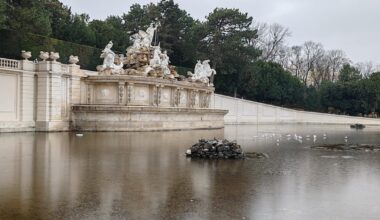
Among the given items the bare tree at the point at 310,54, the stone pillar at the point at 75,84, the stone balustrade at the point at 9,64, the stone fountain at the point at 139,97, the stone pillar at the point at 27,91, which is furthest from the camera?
the bare tree at the point at 310,54

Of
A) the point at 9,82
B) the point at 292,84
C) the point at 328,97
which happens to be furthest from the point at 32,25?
the point at 328,97

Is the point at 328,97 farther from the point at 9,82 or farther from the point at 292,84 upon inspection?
the point at 9,82

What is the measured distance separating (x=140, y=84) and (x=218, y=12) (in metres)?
31.0

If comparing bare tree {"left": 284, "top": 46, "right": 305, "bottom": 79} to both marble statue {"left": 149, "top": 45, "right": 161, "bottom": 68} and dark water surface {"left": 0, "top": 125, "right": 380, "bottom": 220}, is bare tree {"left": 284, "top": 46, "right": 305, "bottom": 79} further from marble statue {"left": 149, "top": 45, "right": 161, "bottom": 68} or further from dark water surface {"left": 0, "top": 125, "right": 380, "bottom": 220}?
dark water surface {"left": 0, "top": 125, "right": 380, "bottom": 220}

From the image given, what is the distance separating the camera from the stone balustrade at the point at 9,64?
2801cm

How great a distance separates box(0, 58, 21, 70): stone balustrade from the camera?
2801 cm

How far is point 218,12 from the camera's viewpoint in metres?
60.6

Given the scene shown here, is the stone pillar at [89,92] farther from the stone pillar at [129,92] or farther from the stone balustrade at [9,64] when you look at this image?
the stone balustrade at [9,64]

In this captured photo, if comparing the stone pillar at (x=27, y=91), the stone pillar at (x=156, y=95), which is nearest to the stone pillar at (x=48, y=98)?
the stone pillar at (x=27, y=91)

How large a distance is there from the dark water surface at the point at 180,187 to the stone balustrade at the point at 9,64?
13.8 meters

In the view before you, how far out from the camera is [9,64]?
2856 centimetres

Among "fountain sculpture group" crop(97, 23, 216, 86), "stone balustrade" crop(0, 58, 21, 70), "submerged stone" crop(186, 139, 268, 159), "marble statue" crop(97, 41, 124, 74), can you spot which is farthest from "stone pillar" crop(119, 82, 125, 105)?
"submerged stone" crop(186, 139, 268, 159)

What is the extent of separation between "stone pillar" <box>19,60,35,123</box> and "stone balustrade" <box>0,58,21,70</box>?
12.5 inches

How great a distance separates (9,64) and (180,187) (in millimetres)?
22194
